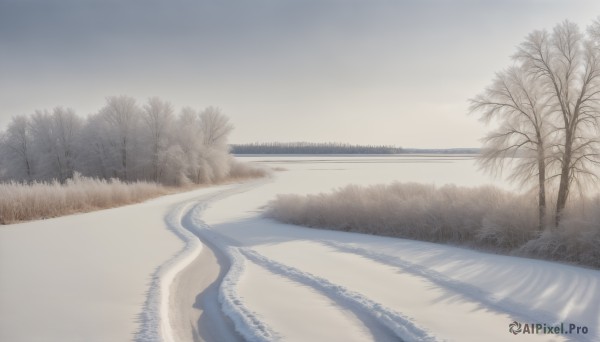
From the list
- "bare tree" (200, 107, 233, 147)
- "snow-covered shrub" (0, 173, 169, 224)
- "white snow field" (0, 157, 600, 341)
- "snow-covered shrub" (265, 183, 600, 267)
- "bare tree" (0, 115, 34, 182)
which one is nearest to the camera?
"white snow field" (0, 157, 600, 341)

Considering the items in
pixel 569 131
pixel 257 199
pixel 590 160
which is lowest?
pixel 257 199

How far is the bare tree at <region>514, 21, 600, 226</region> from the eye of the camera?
13383mm

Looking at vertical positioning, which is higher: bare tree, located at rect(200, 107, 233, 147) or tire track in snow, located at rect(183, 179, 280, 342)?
bare tree, located at rect(200, 107, 233, 147)

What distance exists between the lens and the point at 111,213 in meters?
20.5

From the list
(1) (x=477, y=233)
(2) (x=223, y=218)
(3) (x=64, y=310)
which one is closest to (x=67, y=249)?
(3) (x=64, y=310)

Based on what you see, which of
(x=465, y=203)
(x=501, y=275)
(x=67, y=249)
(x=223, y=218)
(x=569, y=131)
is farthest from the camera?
(x=223, y=218)

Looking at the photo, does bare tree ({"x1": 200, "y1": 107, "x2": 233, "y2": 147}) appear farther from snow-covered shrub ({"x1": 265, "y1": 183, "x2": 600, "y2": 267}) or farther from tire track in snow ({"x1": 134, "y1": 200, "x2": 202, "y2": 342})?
tire track in snow ({"x1": 134, "y1": 200, "x2": 202, "y2": 342})

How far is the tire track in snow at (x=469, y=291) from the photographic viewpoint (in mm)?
6527

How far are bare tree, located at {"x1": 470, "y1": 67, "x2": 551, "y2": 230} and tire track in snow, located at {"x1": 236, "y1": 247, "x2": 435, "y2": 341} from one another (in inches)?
340

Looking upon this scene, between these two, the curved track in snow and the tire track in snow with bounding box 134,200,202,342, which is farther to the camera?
the curved track in snow

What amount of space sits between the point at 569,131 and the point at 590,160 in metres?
1.07

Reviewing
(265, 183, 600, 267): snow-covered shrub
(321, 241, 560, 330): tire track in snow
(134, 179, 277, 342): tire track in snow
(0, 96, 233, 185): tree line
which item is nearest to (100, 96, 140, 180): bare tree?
(0, 96, 233, 185): tree line

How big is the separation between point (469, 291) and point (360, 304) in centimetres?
230

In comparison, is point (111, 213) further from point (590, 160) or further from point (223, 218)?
point (590, 160)
